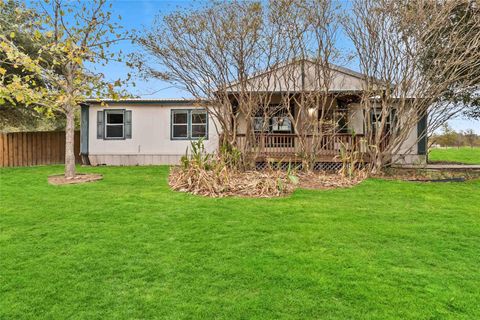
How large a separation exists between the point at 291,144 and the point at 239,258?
8073 millimetres

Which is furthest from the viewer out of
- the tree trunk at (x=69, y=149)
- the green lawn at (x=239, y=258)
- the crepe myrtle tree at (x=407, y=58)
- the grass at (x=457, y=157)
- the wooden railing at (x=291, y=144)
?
the grass at (x=457, y=157)

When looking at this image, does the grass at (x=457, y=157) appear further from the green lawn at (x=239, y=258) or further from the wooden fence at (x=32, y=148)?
the wooden fence at (x=32, y=148)

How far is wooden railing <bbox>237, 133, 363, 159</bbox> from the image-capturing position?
10.2 m

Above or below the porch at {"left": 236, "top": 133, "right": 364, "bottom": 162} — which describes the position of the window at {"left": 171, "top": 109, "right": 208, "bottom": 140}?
above

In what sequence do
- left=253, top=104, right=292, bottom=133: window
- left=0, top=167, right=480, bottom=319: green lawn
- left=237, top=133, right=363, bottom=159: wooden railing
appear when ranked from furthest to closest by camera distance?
left=253, top=104, right=292, bottom=133: window < left=237, top=133, right=363, bottom=159: wooden railing < left=0, top=167, right=480, bottom=319: green lawn

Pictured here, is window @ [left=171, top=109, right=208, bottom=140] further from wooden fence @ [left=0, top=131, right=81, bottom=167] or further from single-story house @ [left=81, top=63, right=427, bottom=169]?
wooden fence @ [left=0, top=131, right=81, bottom=167]

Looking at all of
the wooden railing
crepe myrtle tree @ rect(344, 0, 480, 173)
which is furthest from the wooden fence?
crepe myrtle tree @ rect(344, 0, 480, 173)

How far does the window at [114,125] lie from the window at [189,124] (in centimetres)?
222

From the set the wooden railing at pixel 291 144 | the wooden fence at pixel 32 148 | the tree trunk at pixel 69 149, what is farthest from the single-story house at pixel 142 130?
the tree trunk at pixel 69 149

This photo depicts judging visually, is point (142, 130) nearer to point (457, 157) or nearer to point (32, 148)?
point (32, 148)

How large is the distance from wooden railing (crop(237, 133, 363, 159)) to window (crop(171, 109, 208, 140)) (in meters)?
3.43

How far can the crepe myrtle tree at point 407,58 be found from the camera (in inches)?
337

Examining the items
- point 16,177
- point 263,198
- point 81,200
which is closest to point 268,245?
point 263,198

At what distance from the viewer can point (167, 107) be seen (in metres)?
13.7
